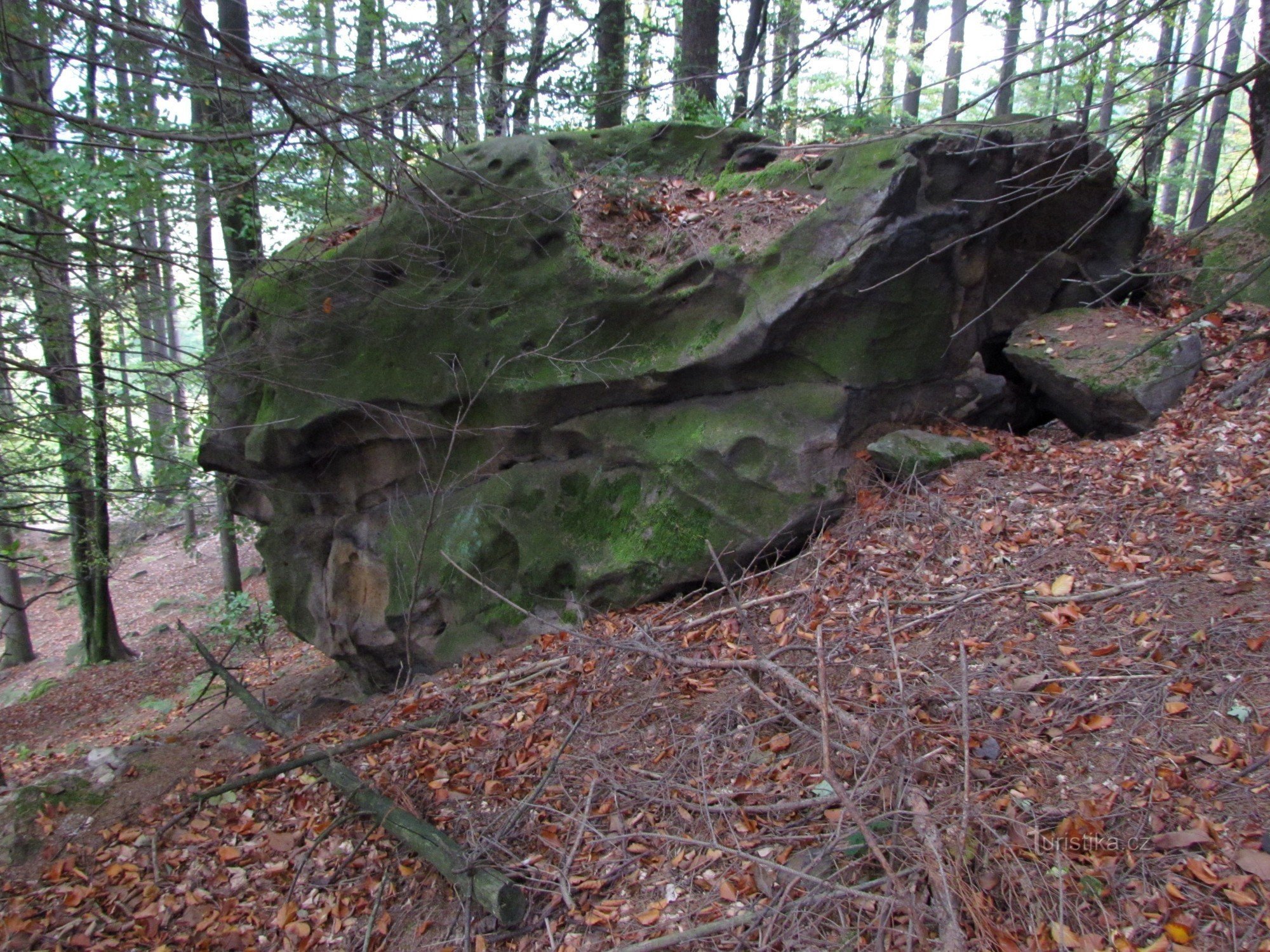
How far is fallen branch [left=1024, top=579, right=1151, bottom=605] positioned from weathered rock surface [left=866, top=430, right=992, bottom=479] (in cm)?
168

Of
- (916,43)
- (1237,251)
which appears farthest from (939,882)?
(916,43)

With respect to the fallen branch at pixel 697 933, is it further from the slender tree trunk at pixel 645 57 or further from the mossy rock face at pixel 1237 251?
the slender tree trunk at pixel 645 57

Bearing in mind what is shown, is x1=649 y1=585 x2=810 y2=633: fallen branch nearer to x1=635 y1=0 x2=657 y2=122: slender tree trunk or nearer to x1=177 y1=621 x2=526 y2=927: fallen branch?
x1=177 y1=621 x2=526 y2=927: fallen branch

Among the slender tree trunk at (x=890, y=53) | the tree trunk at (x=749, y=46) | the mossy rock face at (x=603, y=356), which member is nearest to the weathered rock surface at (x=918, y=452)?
the mossy rock face at (x=603, y=356)

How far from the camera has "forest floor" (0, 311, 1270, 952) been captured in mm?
2959

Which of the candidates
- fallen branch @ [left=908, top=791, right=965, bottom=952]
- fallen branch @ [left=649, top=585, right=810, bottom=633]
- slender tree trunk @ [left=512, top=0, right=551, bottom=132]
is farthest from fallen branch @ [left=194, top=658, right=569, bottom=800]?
slender tree trunk @ [left=512, top=0, right=551, bottom=132]

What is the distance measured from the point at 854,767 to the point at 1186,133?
1479 centimetres

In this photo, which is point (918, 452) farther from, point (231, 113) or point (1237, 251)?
point (231, 113)

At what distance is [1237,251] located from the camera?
7.39 meters

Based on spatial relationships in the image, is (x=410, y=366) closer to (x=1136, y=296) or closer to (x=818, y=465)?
(x=818, y=465)

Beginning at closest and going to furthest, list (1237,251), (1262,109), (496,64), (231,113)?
(231,113) < (1262,109) < (496,64) < (1237,251)

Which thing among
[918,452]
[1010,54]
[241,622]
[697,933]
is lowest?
[241,622]

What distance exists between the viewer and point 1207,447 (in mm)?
5426

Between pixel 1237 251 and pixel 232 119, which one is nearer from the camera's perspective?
pixel 232 119
